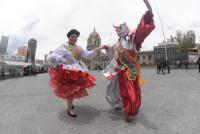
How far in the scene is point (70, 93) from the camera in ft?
15.0

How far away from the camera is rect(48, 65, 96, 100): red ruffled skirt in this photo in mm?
4484

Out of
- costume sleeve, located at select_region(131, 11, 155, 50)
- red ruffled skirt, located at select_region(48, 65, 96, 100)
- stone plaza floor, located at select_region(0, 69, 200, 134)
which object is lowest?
stone plaza floor, located at select_region(0, 69, 200, 134)

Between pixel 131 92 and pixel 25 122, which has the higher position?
pixel 131 92

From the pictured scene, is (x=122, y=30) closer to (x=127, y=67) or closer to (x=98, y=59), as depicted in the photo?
(x=127, y=67)

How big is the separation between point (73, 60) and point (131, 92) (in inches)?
50.7

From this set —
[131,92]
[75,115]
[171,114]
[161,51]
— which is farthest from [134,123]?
[161,51]

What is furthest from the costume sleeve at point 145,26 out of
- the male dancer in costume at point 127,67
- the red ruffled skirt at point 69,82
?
the red ruffled skirt at point 69,82

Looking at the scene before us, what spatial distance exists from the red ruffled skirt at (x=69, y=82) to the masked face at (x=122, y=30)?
3.29ft

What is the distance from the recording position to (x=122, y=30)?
15.8 feet

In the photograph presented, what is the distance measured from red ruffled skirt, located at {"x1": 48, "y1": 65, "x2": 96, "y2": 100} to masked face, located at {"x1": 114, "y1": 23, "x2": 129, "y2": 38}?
1.00 m

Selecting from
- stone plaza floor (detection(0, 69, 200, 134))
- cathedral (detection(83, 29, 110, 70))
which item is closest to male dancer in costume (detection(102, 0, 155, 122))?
stone plaza floor (detection(0, 69, 200, 134))

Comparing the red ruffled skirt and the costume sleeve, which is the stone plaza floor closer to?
the red ruffled skirt

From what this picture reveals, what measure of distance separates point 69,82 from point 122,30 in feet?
4.66

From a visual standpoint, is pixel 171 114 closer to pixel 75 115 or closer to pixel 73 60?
pixel 75 115
